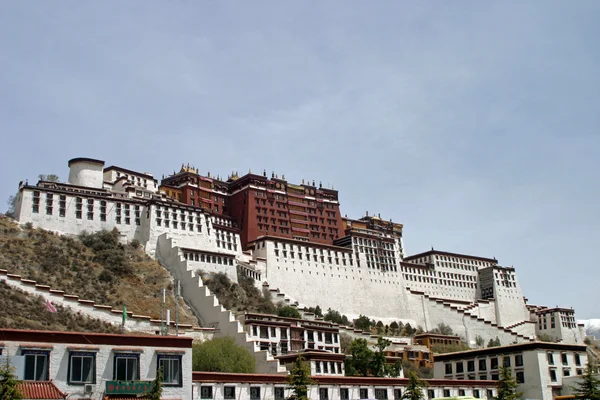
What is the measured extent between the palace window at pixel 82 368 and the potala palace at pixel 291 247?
41.3 metres

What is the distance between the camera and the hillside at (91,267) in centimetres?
7406

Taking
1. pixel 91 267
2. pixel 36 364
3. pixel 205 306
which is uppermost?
pixel 91 267

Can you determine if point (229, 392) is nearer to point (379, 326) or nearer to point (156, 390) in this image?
point (156, 390)

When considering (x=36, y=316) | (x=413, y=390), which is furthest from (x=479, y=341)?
(x=413, y=390)

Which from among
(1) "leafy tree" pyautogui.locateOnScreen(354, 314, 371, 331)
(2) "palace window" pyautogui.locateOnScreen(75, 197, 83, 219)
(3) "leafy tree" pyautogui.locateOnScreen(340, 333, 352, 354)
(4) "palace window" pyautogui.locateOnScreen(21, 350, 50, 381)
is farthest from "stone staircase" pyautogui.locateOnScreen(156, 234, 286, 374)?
(4) "palace window" pyautogui.locateOnScreen(21, 350, 50, 381)

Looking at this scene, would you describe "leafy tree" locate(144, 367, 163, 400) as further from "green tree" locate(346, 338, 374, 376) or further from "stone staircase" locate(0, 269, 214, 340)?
"green tree" locate(346, 338, 374, 376)

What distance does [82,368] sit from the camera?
33625mm

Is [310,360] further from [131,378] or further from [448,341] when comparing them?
[448,341]

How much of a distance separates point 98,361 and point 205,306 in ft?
141

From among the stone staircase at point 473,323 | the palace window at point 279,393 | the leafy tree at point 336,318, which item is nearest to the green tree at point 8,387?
the palace window at point 279,393

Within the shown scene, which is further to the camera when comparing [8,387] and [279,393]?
[279,393]

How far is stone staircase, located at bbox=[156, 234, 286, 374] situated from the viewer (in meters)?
63.1

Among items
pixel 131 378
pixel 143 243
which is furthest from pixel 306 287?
pixel 131 378

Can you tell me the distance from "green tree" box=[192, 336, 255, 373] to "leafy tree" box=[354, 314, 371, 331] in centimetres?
3805
